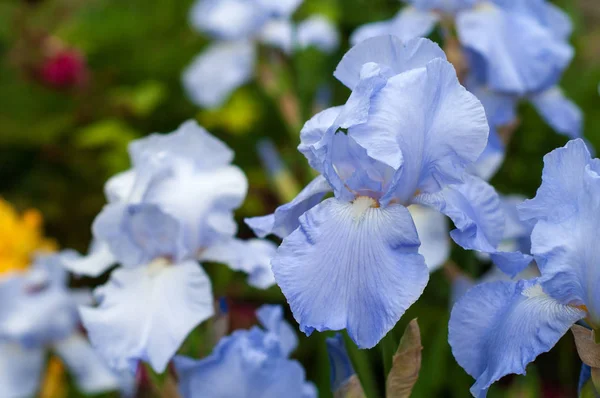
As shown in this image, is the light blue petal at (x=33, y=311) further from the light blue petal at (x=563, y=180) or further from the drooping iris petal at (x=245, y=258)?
the light blue petal at (x=563, y=180)

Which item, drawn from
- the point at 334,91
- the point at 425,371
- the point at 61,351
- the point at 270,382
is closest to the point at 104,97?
the point at 334,91

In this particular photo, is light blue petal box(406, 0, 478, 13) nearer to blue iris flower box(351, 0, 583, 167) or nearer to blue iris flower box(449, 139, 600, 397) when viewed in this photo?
blue iris flower box(351, 0, 583, 167)

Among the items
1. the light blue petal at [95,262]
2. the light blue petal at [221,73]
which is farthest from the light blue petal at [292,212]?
the light blue petal at [221,73]

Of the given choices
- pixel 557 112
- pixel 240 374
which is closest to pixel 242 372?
pixel 240 374

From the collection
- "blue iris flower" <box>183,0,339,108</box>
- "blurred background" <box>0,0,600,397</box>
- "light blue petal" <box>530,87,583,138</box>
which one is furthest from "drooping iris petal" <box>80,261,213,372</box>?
"blue iris flower" <box>183,0,339,108</box>

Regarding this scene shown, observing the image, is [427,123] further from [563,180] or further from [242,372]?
[242,372]

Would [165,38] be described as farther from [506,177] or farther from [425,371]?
[425,371]
